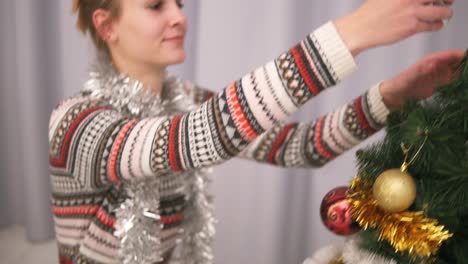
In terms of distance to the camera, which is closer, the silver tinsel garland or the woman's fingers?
the woman's fingers

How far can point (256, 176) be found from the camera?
53.4 inches

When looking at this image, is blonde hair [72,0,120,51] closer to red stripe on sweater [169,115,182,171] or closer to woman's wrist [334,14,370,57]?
red stripe on sweater [169,115,182,171]

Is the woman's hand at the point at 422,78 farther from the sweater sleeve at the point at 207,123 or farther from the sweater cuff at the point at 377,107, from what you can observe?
the sweater sleeve at the point at 207,123

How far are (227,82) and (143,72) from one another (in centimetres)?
49

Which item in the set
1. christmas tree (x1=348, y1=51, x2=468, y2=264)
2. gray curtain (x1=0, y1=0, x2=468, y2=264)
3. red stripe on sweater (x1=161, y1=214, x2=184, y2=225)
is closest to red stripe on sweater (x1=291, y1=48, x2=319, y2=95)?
christmas tree (x1=348, y1=51, x2=468, y2=264)

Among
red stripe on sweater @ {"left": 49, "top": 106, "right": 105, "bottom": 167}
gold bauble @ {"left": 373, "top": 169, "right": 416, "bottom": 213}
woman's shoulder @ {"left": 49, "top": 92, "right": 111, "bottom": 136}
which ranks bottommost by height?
gold bauble @ {"left": 373, "top": 169, "right": 416, "bottom": 213}

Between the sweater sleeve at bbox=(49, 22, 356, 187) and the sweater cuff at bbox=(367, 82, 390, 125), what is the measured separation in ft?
0.71

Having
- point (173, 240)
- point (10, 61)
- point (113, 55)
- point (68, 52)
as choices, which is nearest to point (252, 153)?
point (173, 240)

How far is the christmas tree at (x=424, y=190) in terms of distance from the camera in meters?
0.41

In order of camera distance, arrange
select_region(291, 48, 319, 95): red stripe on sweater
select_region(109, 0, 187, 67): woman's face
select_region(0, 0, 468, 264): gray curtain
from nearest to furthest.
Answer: select_region(291, 48, 319, 95): red stripe on sweater
select_region(109, 0, 187, 67): woman's face
select_region(0, 0, 468, 264): gray curtain

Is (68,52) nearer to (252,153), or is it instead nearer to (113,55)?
(113,55)

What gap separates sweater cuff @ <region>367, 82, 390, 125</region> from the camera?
2.30 feet

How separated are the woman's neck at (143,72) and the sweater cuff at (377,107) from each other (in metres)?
0.40

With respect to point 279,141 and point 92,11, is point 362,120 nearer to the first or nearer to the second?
point 279,141
